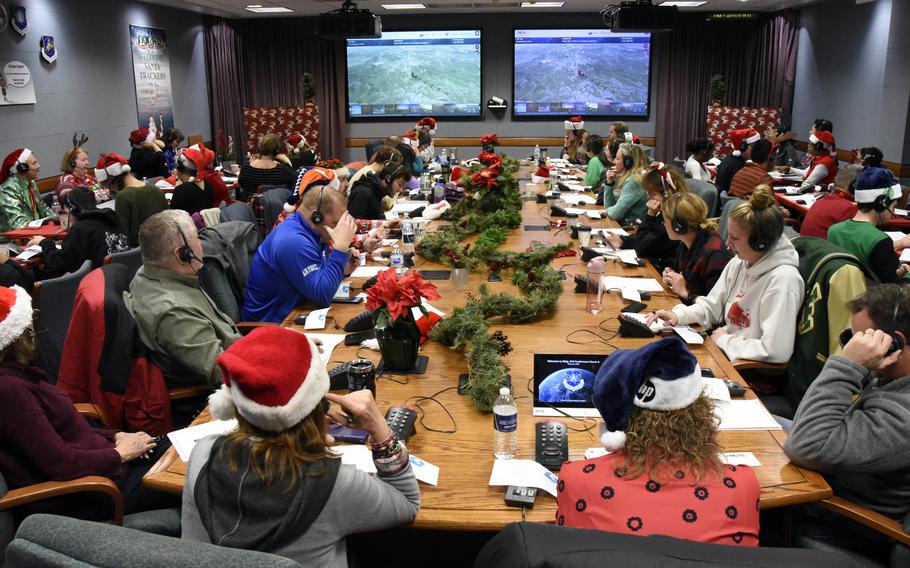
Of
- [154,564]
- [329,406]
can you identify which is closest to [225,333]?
[329,406]

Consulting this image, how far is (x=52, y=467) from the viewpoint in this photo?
2.18 meters

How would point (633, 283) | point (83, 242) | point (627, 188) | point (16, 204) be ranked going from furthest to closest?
point (16, 204)
point (627, 188)
point (83, 242)
point (633, 283)

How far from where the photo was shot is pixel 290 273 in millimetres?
3547

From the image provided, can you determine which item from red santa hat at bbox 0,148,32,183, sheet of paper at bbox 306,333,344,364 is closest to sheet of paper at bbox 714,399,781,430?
sheet of paper at bbox 306,333,344,364

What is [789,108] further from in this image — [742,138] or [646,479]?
[646,479]

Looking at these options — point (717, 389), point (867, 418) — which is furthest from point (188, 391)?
point (867, 418)

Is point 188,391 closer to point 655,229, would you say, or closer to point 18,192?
point 655,229

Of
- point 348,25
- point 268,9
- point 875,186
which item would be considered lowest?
point 875,186

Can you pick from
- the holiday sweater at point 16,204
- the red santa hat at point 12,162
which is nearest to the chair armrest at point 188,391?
the holiday sweater at point 16,204

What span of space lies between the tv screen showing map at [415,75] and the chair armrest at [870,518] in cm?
1108

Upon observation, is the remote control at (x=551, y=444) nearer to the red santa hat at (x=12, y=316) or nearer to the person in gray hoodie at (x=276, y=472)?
the person in gray hoodie at (x=276, y=472)

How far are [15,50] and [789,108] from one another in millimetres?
10769

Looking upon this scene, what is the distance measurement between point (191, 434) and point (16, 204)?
4.79 meters

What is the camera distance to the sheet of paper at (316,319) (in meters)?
3.22
